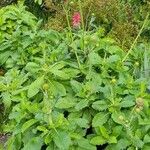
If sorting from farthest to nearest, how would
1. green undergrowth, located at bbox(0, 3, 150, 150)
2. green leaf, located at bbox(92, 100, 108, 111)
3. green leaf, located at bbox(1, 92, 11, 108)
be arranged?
green leaf, located at bbox(1, 92, 11, 108) → green leaf, located at bbox(92, 100, 108, 111) → green undergrowth, located at bbox(0, 3, 150, 150)

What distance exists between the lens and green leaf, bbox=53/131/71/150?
2918mm

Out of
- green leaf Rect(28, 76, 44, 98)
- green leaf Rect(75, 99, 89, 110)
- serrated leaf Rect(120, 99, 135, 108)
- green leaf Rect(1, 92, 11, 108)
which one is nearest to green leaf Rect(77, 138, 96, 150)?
green leaf Rect(75, 99, 89, 110)

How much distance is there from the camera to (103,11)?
5.17 meters

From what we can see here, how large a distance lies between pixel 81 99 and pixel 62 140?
0.44 metres

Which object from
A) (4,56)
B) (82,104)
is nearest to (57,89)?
(82,104)

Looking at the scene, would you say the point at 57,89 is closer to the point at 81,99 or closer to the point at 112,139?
the point at 81,99

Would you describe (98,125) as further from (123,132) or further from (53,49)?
(53,49)

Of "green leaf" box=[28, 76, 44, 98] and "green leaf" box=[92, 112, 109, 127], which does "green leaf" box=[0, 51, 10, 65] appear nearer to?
"green leaf" box=[28, 76, 44, 98]

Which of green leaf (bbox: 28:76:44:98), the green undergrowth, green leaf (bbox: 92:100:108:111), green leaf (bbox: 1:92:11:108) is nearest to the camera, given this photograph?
the green undergrowth

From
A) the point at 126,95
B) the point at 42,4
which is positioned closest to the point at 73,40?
the point at 126,95

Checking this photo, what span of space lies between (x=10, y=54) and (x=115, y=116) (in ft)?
5.82

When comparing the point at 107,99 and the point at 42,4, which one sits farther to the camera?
the point at 42,4

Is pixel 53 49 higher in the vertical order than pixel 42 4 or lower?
higher

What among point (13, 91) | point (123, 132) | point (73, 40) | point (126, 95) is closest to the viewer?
point (123, 132)
